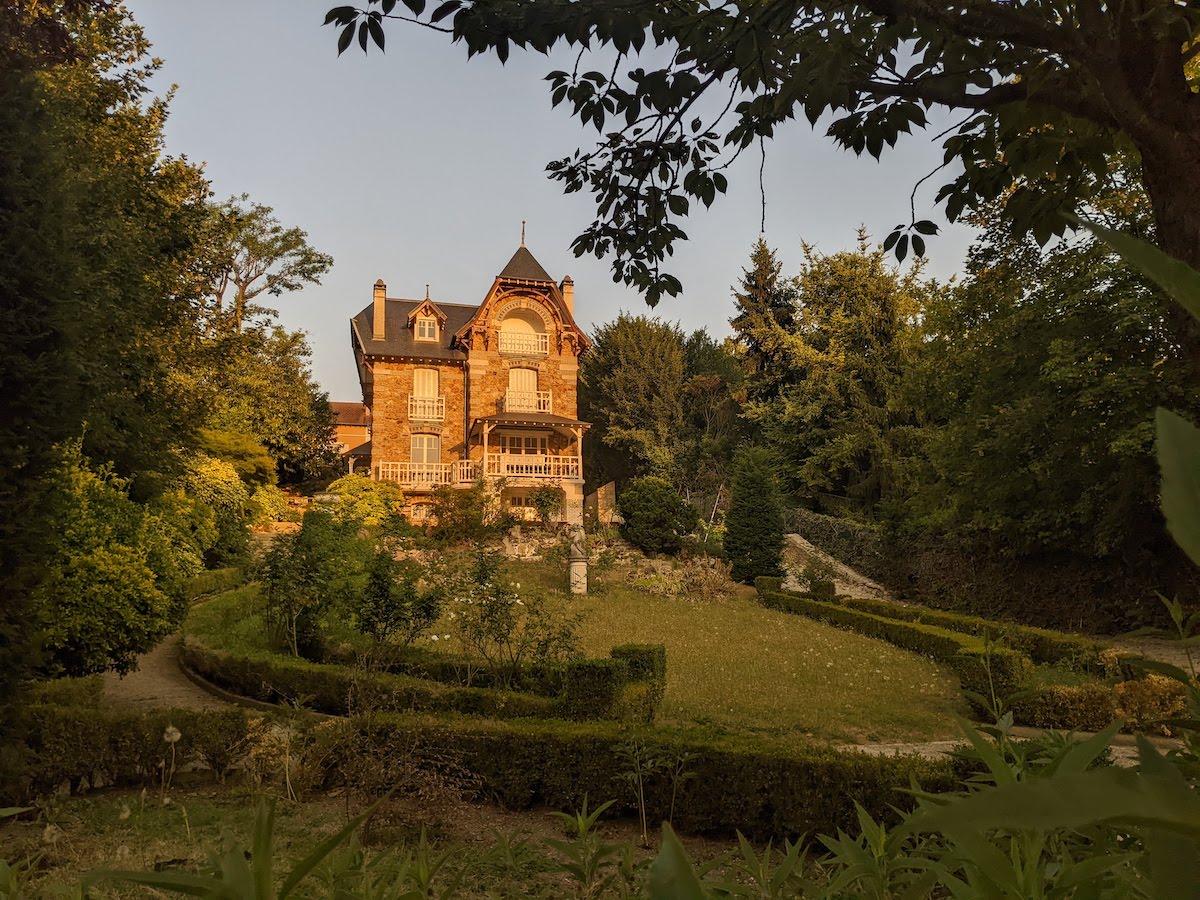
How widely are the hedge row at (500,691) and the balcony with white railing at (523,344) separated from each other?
2112 centimetres

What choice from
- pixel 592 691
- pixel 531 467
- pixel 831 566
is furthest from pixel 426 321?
pixel 592 691

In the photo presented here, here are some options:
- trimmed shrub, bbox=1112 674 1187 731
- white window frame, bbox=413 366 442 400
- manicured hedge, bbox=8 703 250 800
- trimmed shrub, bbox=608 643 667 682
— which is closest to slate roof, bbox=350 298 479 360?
white window frame, bbox=413 366 442 400

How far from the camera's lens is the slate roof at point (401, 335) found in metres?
29.4

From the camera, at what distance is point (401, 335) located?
100ft

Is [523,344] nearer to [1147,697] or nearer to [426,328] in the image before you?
[426,328]

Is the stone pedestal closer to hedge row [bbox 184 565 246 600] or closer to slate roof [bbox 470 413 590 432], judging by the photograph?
hedge row [bbox 184 565 246 600]

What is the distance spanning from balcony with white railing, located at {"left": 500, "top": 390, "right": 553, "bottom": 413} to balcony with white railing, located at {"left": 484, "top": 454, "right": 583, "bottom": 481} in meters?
2.31

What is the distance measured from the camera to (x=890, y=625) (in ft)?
50.8

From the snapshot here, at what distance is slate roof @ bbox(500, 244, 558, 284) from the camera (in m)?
30.2

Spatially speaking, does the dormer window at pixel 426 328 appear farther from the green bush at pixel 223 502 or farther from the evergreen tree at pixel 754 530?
the evergreen tree at pixel 754 530

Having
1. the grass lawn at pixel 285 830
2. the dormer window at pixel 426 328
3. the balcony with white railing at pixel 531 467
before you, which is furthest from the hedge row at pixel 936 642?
the dormer window at pixel 426 328

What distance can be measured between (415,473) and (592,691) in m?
20.9

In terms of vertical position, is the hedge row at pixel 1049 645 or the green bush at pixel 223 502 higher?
the green bush at pixel 223 502

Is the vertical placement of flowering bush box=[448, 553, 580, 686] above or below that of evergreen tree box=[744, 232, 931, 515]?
below
